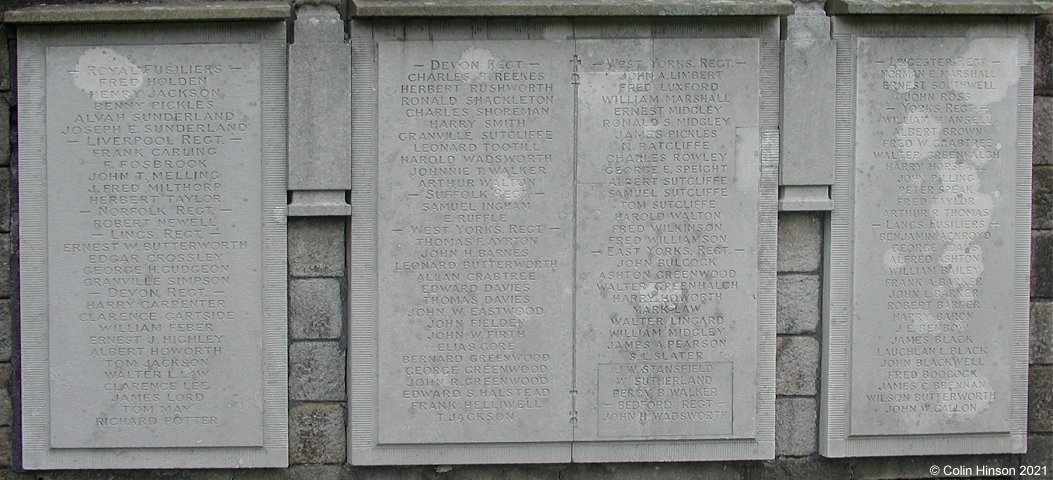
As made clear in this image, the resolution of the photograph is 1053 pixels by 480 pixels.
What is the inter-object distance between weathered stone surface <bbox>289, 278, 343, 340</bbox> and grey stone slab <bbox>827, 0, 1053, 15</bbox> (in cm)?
286

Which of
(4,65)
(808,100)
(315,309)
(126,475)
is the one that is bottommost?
(126,475)

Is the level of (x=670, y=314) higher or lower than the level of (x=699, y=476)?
higher

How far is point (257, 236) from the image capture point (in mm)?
4906

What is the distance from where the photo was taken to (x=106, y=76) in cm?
483

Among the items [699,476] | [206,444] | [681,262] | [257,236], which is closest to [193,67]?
[257,236]

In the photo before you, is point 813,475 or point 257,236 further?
point 813,475

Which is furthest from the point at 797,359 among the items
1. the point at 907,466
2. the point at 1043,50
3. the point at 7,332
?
the point at 7,332

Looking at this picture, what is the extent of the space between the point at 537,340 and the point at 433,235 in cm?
74

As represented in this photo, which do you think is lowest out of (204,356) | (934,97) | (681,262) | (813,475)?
(813,475)

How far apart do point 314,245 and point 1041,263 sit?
3.74 m

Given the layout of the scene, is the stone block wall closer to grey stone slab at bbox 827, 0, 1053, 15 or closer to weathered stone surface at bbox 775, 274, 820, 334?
weathered stone surface at bbox 775, 274, 820, 334

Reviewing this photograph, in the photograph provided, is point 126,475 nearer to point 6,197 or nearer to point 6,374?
point 6,374

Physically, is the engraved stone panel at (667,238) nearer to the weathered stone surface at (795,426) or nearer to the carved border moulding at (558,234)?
the carved border moulding at (558,234)

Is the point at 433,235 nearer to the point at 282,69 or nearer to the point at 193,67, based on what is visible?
the point at 282,69
